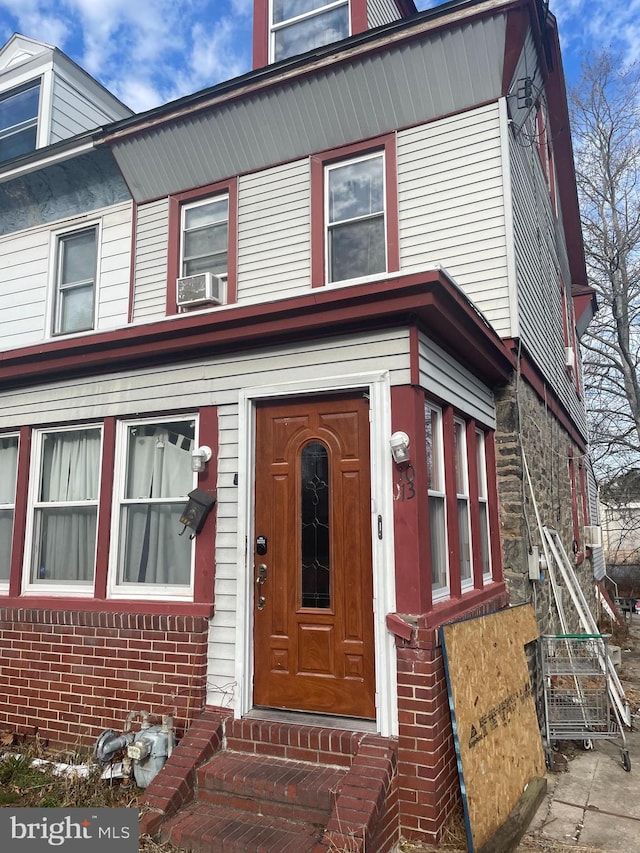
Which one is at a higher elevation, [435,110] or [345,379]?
[435,110]

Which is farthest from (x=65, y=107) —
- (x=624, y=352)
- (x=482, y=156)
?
(x=624, y=352)

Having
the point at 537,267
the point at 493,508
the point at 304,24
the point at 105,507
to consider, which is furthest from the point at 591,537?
the point at 304,24

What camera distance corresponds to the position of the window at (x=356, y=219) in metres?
6.96

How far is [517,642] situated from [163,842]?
10.2 ft

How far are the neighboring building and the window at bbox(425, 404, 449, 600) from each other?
26mm

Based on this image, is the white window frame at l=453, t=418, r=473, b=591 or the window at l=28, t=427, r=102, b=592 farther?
the window at l=28, t=427, r=102, b=592

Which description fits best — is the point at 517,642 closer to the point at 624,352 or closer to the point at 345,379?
the point at 345,379

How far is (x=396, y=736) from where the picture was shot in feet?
13.4

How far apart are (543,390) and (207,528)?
498cm

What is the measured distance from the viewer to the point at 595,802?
15.0 feet

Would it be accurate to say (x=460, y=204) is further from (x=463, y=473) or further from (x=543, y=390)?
(x=463, y=473)

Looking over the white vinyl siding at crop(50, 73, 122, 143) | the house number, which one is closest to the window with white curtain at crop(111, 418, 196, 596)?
the house number

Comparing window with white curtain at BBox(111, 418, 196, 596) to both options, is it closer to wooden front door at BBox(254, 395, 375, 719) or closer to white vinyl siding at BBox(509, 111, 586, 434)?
wooden front door at BBox(254, 395, 375, 719)

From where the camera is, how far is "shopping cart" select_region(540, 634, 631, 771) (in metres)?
5.51
